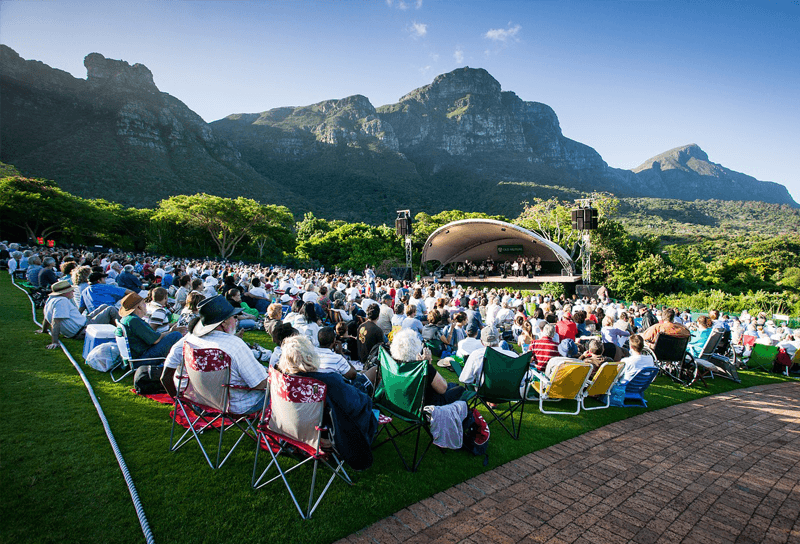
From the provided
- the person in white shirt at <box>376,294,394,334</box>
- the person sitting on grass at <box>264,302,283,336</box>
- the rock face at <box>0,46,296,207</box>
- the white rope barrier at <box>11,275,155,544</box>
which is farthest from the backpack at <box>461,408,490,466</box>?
the rock face at <box>0,46,296,207</box>

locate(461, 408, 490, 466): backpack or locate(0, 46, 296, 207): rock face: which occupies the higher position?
locate(0, 46, 296, 207): rock face

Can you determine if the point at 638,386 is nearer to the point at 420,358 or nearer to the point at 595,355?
the point at 595,355

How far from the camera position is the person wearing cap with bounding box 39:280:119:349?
5164 millimetres

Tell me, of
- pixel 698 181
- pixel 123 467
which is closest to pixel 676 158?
pixel 698 181

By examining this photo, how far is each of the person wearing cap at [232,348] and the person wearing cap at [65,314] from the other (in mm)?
3416

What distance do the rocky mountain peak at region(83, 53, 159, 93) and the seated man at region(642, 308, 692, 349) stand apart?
90928mm

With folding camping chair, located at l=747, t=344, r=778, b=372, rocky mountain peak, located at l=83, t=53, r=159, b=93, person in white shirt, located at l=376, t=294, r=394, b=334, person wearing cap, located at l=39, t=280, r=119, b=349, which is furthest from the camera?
rocky mountain peak, located at l=83, t=53, r=159, b=93

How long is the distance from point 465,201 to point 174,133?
51049mm

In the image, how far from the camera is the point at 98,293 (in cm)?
605

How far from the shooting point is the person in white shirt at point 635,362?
15.6 feet

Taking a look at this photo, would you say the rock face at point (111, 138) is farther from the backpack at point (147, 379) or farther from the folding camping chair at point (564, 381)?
the folding camping chair at point (564, 381)

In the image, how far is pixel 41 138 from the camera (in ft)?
173

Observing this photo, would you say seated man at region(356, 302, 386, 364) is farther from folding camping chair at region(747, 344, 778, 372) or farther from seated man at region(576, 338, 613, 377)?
folding camping chair at region(747, 344, 778, 372)

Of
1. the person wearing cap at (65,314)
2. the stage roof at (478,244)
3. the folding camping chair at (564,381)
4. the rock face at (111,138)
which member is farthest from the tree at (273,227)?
the folding camping chair at (564,381)
